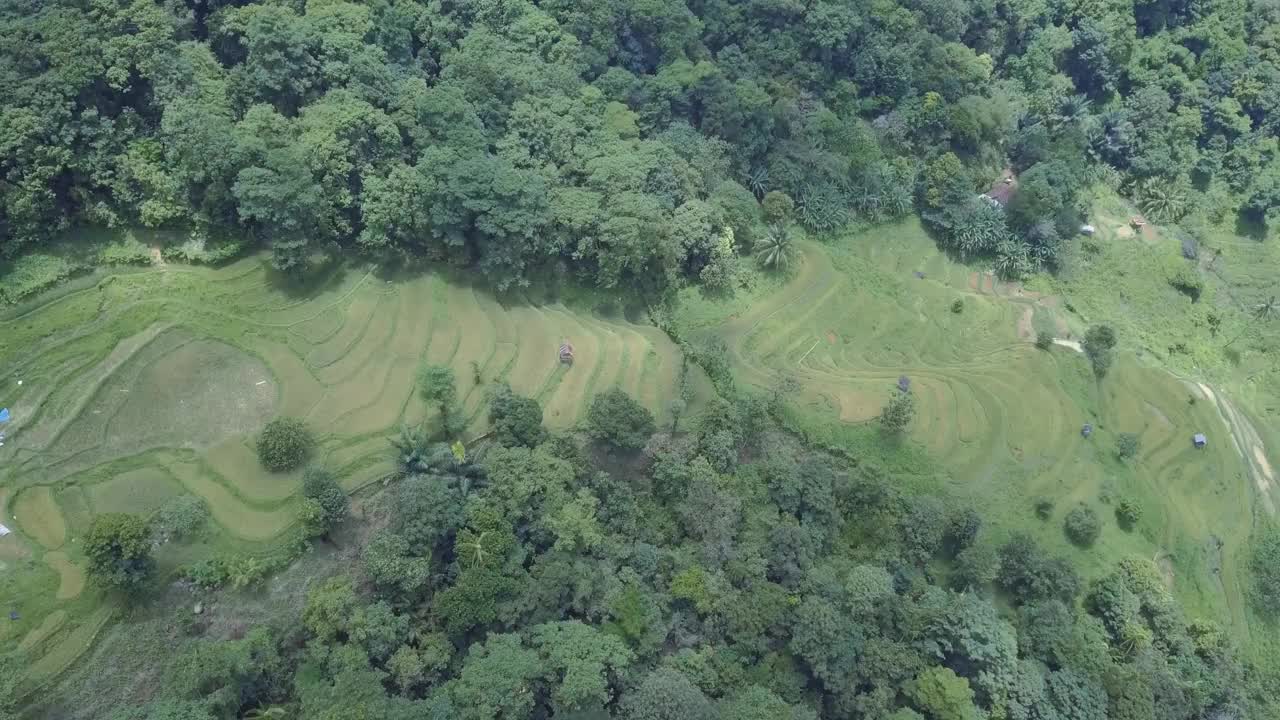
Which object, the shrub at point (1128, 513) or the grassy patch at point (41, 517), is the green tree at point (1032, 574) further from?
the grassy patch at point (41, 517)

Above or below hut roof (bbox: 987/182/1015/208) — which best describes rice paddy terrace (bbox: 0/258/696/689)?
below

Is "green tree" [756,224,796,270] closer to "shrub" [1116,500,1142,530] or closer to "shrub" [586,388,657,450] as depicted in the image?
"shrub" [586,388,657,450]

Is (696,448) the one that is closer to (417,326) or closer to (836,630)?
(836,630)

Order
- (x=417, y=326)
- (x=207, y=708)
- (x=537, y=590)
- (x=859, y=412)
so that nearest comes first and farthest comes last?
(x=207, y=708) < (x=537, y=590) < (x=417, y=326) < (x=859, y=412)

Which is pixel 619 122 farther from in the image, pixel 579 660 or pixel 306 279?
pixel 579 660

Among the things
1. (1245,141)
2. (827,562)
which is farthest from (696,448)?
(1245,141)

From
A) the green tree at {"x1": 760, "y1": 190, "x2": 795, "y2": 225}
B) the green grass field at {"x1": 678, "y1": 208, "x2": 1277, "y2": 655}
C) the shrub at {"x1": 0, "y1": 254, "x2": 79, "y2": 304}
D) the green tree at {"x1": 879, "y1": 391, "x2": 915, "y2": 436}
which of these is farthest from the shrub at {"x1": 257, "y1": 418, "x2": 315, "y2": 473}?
the green tree at {"x1": 760, "y1": 190, "x2": 795, "y2": 225}

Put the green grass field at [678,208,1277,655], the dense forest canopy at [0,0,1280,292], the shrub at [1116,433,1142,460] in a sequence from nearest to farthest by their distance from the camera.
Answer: the dense forest canopy at [0,0,1280,292]
the green grass field at [678,208,1277,655]
the shrub at [1116,433,1142,460]
